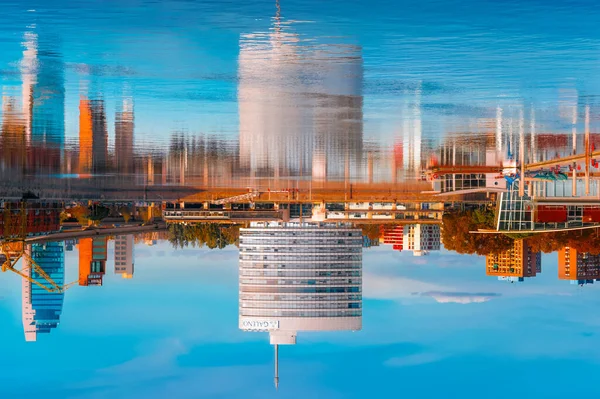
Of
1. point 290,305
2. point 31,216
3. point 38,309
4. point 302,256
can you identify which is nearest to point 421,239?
point 302,256

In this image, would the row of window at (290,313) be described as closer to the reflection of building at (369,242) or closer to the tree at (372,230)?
the reflection of building at (369,242)

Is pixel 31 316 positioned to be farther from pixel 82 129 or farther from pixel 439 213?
pixel 82 129

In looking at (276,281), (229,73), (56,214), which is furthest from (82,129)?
(276,281)

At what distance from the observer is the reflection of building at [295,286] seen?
71125 millimetres

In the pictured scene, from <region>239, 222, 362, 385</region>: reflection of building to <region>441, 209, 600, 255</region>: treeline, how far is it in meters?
25.0

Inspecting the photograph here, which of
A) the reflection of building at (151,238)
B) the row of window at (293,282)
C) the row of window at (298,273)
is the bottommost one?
the row of window at (293,282)

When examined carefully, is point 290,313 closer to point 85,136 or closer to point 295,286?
point 295,286

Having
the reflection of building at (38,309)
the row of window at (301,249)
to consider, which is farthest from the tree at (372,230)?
the reflection of building at (38,309)

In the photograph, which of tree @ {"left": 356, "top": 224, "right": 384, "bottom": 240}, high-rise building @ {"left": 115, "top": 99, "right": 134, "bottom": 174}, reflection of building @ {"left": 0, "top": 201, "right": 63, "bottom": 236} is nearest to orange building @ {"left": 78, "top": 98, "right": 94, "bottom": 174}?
high-rise building @ {"left": 115, "top": 99, "right": 134, "bottom": 174}

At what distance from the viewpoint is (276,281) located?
244ft

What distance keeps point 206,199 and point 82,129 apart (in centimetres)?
1981

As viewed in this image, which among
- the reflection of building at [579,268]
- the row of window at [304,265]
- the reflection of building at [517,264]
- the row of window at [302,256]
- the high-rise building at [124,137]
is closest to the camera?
the high-rise building at [124,137]

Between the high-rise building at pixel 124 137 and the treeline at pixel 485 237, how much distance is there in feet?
55.4

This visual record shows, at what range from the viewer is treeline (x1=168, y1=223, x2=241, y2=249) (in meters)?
48.6
